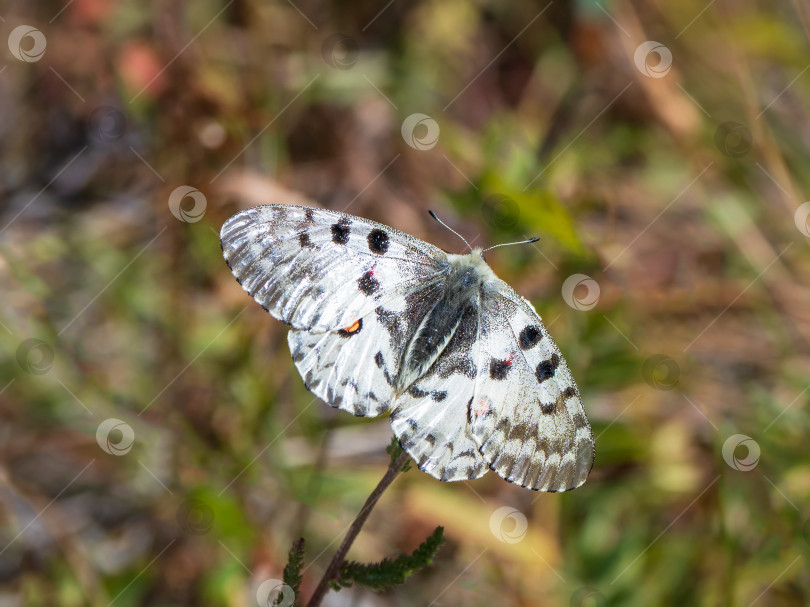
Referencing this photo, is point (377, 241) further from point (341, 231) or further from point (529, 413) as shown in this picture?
point (529, 413)

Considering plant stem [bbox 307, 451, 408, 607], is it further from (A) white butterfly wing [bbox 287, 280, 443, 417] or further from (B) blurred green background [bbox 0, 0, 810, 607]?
(B) blurred green background [bbox 0, 0, 810, 607]

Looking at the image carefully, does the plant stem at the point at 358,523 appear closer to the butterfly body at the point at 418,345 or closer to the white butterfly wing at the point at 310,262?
the butterfly body at the point at 418,345

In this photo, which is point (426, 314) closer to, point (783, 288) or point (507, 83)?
point (783, 288)

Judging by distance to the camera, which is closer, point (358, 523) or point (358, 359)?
point (358, 523)

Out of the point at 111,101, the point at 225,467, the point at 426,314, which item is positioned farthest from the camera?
the point at 111,101

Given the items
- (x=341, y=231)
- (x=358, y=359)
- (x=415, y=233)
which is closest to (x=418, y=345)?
(x=358, y=359)

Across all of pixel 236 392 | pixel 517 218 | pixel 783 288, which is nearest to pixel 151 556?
pixel 236 392

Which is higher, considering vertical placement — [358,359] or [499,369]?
[499,369]
